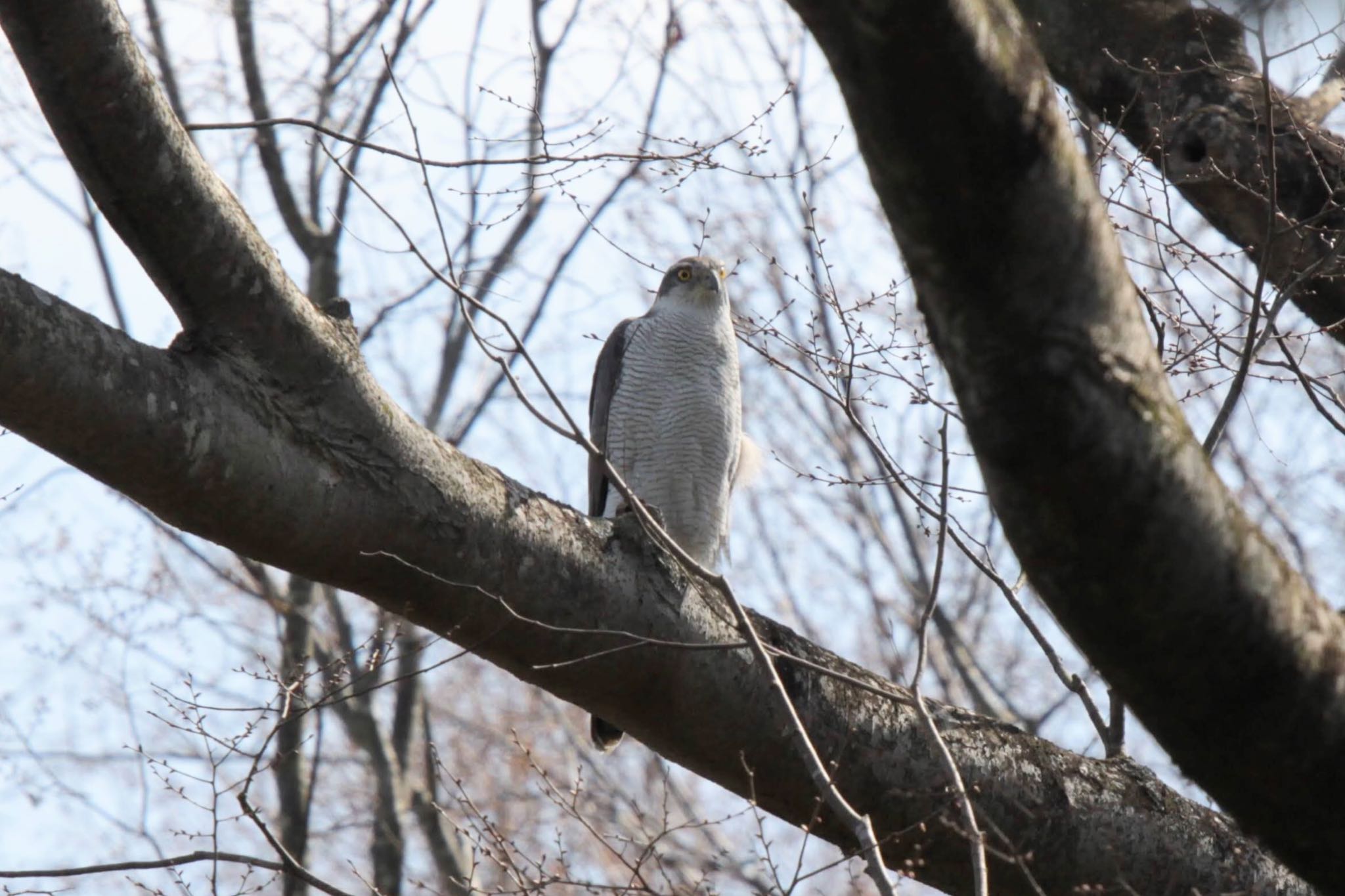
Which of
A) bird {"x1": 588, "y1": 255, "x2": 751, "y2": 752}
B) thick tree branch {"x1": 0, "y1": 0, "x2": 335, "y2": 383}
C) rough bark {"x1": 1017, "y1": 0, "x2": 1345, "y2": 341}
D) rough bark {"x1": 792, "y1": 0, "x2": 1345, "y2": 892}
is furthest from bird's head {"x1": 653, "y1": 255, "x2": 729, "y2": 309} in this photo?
rough bark {"x1": 792, "y1": 0, "x2": 1345, "y2": 892}

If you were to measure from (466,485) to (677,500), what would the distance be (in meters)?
3.09

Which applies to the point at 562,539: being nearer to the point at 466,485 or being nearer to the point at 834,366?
the point at 466,485

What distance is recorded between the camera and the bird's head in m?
6.16

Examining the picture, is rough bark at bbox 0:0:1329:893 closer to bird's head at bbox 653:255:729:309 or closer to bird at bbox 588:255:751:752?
bird at bbox 588:255:751:752

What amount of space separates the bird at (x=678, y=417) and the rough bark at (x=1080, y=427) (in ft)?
12.8

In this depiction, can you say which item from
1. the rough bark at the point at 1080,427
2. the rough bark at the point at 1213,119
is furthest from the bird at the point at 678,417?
the rough bark at the point at 1080,427

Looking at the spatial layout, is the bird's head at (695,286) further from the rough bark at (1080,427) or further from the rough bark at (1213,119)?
the rough bark at (1080,427)

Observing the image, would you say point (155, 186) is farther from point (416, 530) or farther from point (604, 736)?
point (604, 736)

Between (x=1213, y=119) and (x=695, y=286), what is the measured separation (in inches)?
114

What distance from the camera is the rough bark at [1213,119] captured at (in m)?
3.51

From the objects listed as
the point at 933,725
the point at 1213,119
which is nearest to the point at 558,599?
the point at 933,725

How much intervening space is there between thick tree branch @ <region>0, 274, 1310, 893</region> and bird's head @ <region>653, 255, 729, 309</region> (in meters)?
3.28

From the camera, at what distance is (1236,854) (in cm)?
300

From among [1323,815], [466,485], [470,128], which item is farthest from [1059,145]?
[470,128]
